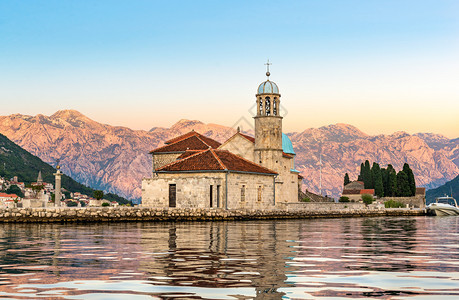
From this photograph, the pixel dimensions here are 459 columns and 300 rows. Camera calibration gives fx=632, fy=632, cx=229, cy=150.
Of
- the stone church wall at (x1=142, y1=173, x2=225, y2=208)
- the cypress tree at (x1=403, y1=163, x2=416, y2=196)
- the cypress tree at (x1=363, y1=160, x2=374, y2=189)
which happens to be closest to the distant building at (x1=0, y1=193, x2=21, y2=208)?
the stone church wall at (x1=142, y1=173, x2=225, y2=208)

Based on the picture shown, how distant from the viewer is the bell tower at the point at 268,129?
62.2 meters

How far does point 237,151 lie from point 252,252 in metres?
48.7

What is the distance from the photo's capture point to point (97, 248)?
62.2 feet

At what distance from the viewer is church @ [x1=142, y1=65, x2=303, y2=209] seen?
50344 mm

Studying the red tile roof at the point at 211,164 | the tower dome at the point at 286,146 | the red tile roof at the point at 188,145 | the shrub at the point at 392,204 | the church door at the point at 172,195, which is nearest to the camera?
the church door at the point at 172,195

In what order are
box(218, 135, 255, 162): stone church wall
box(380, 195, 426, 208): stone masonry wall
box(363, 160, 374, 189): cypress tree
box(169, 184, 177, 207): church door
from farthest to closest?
1. box(363, 160, 374, 189): cypress tree
2. box(380, 195, 426, 208): stone masonry wall
3. box(218, 135, 255, 162): stone church wall
4. box(169, 184, 177, 207): church door

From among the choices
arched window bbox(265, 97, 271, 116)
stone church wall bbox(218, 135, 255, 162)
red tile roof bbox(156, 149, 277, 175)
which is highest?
arched window bbox(265, 97, 271, 116)

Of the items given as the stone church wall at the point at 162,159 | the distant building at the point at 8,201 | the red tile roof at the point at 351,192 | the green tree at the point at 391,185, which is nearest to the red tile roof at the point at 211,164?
the stone church wall at the point at 162,159

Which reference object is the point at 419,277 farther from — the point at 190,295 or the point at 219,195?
the point at 219,195

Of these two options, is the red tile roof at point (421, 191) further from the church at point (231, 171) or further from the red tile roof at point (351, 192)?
the church at point (231, 171)

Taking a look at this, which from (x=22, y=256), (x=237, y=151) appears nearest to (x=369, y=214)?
(x=237, y=151)

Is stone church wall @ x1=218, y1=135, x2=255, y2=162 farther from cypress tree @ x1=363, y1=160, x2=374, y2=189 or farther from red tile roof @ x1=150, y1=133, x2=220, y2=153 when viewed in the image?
cypress tree @ x1=363, y1=160, x2=374, y2=189

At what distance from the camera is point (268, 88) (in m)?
63.5

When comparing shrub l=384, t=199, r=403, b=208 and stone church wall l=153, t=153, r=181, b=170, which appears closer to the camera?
stone church wall l=153, t=153, r=181, b=170
